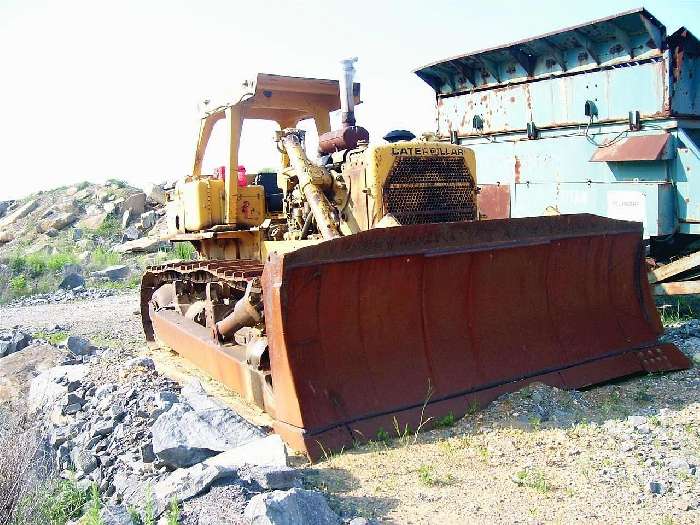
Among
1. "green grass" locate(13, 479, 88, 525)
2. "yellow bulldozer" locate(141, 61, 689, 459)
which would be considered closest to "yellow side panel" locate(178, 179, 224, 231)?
"yellow bulldozer" locate(141, 61, 689, 459)

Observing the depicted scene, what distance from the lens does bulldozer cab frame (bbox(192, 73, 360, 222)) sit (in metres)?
6.73

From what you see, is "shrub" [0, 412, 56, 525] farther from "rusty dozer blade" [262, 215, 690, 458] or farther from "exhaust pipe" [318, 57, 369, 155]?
"exhaust pipe" [318, 57, 369, 155]

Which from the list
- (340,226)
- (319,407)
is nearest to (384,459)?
(319,407)

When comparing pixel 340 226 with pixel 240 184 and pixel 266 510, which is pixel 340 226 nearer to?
pixel 240 184

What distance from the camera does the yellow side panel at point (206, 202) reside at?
24.7ft

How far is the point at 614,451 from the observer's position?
420 cm

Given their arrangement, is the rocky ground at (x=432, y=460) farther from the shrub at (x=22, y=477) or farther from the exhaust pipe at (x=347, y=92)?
the exhaust pipe at (x=347, y=92)

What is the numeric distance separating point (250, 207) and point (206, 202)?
50 centimetres

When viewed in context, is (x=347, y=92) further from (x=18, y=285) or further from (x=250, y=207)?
(x=18, y=285)

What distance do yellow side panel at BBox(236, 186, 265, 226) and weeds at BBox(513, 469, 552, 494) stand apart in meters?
4.34

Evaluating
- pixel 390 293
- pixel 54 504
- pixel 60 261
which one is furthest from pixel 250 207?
pixel 60 261

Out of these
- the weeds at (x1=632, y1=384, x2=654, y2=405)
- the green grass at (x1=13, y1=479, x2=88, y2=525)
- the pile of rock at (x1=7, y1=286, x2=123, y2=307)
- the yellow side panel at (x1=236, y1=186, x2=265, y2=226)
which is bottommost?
the pile of rock at (x1=7, y1=286, x2=123, y2=307)

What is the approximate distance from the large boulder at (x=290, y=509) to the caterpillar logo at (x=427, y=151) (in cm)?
304

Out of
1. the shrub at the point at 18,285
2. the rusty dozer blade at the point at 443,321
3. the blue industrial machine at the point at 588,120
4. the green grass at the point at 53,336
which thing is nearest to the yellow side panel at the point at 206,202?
the blue industrial machine at the point at 588,120
